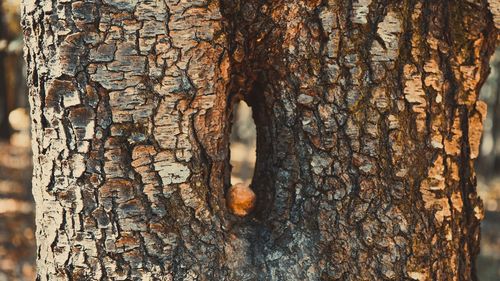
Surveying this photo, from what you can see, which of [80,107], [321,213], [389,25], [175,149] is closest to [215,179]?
[175,149]

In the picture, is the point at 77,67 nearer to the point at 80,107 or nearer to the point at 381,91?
the point at 80,107

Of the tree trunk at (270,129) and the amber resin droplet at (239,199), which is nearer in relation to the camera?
the tree trunk at (270,129)

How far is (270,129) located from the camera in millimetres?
1743

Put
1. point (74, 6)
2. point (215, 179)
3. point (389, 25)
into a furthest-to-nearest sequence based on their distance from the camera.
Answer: point (215, 179)
point (389, 25)
point (74, 6)

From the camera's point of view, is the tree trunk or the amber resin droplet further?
the amber resin droplet

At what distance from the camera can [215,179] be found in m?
1.70

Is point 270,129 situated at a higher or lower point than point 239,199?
higher

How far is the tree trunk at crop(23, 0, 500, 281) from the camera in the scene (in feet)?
4.99

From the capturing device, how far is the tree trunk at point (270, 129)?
152cm

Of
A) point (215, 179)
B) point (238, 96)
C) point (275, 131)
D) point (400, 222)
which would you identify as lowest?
point (400, 222)

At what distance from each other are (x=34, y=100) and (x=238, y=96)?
0.62m

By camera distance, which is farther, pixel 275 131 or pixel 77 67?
pixel 275 131

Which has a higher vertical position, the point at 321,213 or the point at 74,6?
the point at 74,6

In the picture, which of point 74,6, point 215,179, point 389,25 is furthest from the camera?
point 215,179
